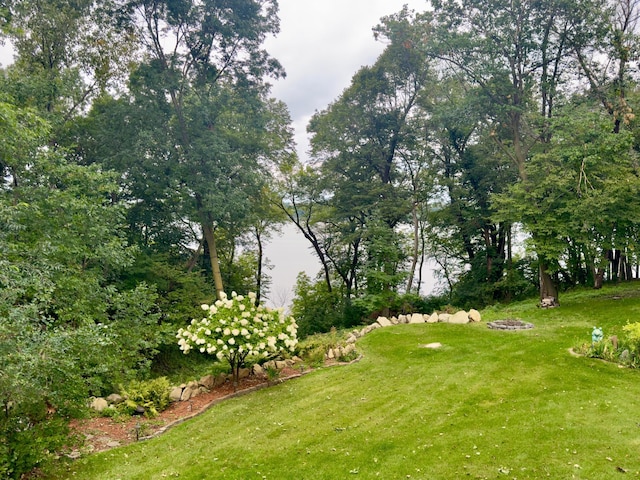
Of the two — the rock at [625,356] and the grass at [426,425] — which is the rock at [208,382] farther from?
the rock at [625,356]

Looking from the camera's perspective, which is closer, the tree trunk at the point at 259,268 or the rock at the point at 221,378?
the rock at the point at 221,378

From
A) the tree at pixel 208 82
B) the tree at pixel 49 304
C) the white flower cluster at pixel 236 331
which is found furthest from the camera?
the tree at pixel 208 82

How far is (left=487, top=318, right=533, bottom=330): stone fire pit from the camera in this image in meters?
8.94

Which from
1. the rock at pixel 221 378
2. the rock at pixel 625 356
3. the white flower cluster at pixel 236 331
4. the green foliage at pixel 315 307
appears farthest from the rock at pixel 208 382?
the rock at pixel 625 356

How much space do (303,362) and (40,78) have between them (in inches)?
406

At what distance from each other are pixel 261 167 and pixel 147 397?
32.0 feet

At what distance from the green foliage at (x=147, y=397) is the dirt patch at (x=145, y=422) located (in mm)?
139

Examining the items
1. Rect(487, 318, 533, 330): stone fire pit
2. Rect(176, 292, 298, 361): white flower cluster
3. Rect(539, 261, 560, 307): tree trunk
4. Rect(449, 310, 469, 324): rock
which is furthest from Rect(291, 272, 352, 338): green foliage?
Rect(176, 292, 298, 361): white flower cluster

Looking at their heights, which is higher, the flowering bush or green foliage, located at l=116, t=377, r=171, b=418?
the flowering bush

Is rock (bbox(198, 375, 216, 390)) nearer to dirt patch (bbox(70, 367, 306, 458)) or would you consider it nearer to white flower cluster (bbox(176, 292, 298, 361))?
dirt patch (bbox(70, 367, 306, 458))

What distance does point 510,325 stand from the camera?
9078mm

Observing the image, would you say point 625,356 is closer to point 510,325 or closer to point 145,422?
point 510,325

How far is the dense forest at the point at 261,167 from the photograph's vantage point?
7.74m

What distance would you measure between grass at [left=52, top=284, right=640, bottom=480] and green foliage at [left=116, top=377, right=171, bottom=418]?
104 cm
